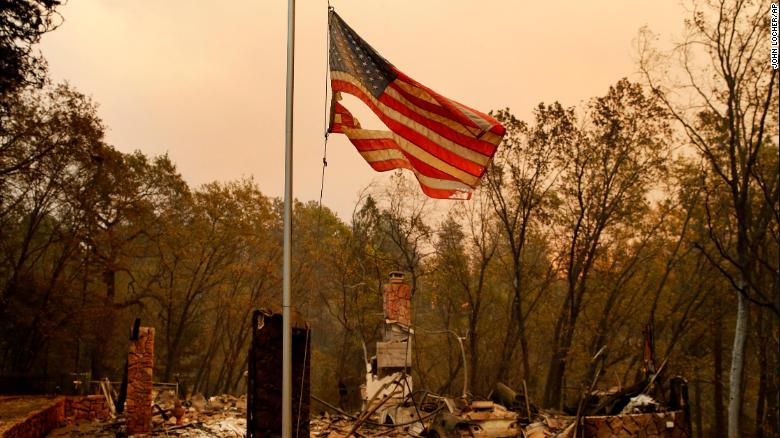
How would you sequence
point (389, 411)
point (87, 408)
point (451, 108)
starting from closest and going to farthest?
point (451, 108), point (389, 411), point (87, 408)

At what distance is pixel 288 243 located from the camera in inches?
250

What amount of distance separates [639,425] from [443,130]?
25.8 feet

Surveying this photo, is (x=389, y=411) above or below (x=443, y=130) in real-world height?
below

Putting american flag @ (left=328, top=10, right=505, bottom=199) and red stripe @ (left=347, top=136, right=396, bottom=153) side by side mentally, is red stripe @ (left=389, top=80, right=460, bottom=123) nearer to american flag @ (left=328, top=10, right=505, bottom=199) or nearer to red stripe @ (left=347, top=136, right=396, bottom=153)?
american flag @ (left=328, top=10, right=505, bottom=199)

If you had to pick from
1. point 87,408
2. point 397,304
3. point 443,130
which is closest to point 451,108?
point 443,130

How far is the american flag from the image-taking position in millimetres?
7168

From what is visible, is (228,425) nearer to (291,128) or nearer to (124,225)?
(291,128)

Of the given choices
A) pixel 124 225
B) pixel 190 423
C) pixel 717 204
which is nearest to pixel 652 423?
pixel 190 423

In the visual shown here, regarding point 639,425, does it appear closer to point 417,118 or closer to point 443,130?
point 443,130

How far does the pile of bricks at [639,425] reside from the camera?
38.2 feet

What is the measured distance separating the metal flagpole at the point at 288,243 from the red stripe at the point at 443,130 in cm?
110

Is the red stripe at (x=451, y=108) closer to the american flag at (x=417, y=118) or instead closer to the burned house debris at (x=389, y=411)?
the american flag at (x=417, y=118)

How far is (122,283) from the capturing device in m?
35.8

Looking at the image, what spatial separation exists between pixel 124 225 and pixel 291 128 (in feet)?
79.2
